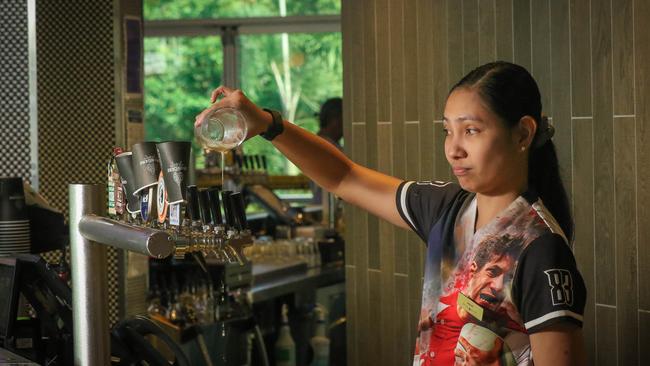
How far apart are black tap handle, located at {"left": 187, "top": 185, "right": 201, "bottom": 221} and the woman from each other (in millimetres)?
236

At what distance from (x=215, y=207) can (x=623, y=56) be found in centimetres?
164

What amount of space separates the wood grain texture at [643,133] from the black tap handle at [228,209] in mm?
1549

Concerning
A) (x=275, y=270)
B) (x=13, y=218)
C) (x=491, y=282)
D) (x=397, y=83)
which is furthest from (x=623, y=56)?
(x=275, y=270)

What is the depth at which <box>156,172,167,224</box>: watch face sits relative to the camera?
1.75 meters

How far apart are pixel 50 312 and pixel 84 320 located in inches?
20.3

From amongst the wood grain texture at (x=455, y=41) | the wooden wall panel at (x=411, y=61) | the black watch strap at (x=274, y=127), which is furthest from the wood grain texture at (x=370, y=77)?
the black watch strap at (x=274, y=127)

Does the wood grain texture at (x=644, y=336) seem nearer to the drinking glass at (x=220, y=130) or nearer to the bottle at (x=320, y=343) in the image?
the drinking glass at (x=220, y=130)

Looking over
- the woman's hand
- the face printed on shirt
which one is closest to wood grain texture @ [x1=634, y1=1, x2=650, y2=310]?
the face printed on shirt

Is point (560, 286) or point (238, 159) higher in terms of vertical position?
point (238, 159)

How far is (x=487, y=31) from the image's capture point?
3340 millimetres

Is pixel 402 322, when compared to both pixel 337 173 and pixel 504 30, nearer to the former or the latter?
pixel 504 30

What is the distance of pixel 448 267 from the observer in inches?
81.1

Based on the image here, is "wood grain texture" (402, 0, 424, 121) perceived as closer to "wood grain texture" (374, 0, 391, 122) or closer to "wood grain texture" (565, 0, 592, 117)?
"wood grain texture" (374, 0, 391, 122)

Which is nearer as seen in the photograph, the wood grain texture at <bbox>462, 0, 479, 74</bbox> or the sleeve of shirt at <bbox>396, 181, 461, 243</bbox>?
the sleeve of shirt at <bbox>396, 181, 461, 243</bbox>
